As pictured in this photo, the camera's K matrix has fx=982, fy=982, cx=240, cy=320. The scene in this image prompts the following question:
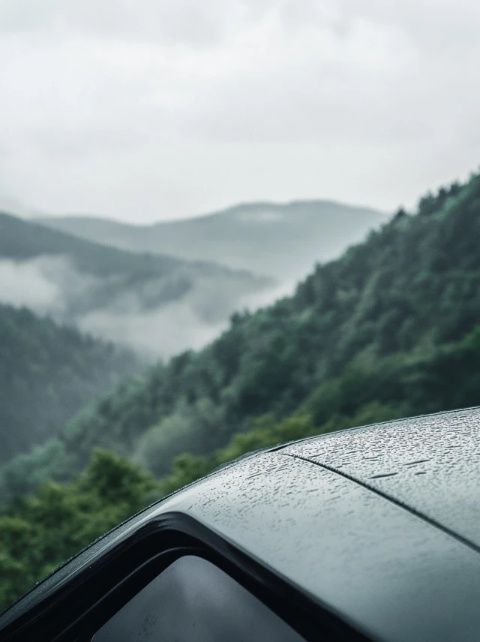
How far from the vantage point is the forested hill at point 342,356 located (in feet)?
71.6

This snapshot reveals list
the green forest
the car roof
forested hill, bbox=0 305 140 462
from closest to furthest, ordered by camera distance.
→ the car roof
the green forest
forested hill, bbox=0 305 140 462

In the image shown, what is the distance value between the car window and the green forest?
1142 cm

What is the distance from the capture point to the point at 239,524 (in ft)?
3.85

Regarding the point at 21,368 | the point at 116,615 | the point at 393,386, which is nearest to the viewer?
the point at 116,615

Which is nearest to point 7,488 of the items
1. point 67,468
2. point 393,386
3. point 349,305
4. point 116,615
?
point 67,468

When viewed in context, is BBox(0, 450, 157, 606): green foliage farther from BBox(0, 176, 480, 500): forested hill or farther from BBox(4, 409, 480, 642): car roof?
BBox(4, 409, 480, 642): car roof

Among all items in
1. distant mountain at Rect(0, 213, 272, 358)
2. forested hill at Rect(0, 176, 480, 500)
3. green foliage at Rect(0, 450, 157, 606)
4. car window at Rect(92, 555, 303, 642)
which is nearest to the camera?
car window at Rect(92, 555, 303, 642)

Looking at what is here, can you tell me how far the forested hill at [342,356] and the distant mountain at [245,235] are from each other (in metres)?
50.8

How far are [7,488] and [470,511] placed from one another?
40.2 metres

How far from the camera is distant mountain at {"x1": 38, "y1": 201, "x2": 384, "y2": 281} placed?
97688 millimetres

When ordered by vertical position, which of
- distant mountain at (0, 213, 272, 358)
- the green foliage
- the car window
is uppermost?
distant mountain at (0, 213, 272, 358)

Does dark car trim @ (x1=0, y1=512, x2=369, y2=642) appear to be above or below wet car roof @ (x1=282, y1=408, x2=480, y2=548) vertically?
below

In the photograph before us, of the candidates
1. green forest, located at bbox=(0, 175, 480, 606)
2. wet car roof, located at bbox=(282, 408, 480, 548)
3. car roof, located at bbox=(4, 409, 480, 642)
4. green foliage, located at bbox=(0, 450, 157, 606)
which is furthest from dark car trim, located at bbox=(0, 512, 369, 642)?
green foliage, located at bbox=(0, 450, 157, 606)

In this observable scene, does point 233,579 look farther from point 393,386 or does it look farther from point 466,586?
point 393,386
